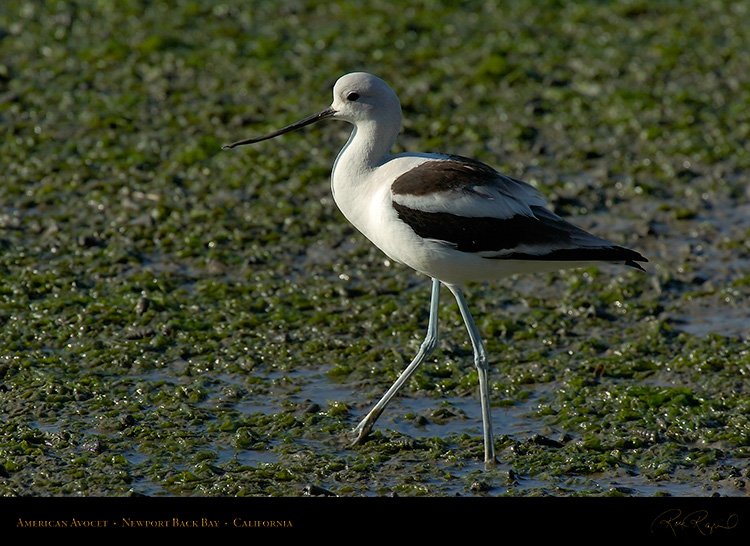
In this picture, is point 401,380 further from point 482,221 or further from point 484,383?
point 482,221

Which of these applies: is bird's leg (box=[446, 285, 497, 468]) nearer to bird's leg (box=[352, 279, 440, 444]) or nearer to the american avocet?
the american avocet

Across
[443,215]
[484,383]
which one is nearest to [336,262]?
[484,383]

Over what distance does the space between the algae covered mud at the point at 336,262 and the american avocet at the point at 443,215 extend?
24.0 inches

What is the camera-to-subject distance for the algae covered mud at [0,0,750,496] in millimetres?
5191

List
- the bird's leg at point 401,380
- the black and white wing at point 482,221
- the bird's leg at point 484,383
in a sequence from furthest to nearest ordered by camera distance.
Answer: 1. the bird's leg at point 401,380
2. the bird's leg at point 484,383
3. the black and white wing at point 482,221

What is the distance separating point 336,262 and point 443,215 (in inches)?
87.3

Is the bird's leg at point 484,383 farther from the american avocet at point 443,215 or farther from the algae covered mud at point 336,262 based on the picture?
the algae covered mud at point 336,262

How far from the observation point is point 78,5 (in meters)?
10.4

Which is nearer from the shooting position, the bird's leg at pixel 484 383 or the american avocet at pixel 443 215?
the american avocet at pixel 443 215

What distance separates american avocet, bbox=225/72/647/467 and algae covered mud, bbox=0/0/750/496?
24.0 inches

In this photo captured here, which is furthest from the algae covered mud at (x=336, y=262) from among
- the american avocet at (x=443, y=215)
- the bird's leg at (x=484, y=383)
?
the american avocet at (x=443, y=215)

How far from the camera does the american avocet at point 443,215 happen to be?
4934 millimetres

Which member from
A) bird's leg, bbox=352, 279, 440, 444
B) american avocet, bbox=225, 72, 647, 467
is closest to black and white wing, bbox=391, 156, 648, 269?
american avocet, bbox=225, 72, 647, 467
